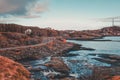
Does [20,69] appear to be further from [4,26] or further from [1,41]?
[4,26]

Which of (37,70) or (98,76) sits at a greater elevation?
(98,76)

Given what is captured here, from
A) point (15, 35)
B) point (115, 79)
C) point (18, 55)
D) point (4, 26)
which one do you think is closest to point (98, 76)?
point (115, 79)

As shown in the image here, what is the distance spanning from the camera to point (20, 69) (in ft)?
108

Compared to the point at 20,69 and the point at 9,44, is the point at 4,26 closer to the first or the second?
the point at 9,44

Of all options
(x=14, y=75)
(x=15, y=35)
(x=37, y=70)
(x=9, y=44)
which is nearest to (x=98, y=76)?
(x=14, y=75)

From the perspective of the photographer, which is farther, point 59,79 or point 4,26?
point 4,26

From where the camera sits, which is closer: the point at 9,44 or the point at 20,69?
the point at 20,69

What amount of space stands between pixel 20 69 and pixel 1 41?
66.8 meters

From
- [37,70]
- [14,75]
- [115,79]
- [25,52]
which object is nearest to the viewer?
[115,79]

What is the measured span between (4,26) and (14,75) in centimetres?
17277

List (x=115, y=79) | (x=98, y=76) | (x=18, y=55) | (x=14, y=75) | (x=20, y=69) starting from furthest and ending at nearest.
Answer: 1. (x=18, y=55)
2. (x=20, y=69)
3. (x=14, y=75)
4. (x=115, y=79)
5. (x=98, y=76)

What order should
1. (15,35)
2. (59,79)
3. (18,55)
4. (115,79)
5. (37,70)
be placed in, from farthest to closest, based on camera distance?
1. (15,35)
2. (18,55)
3. (37,70)
4. (59,79)
5. (115,79)

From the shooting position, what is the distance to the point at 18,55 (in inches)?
2862

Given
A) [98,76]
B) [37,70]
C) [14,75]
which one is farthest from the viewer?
[37,70]
